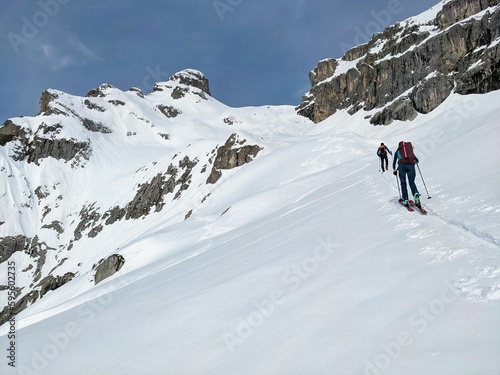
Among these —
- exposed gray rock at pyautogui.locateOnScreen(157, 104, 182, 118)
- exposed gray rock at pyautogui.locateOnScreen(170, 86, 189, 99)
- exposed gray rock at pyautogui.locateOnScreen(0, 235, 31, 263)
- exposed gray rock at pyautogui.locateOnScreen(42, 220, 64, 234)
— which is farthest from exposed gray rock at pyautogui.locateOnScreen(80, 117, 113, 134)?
exposed gray rock at pyautogui.locateOnScreen(0, 235, 31, 263)

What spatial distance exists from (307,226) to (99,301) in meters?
6.09

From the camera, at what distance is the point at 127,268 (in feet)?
93.7

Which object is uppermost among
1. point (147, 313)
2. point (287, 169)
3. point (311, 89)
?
point (311, 89)

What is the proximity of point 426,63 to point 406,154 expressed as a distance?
81.9 m

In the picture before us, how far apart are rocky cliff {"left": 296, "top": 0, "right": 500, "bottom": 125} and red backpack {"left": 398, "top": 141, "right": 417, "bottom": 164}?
6477 cm

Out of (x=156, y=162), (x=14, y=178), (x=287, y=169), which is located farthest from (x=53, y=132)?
(x=287, y=169)

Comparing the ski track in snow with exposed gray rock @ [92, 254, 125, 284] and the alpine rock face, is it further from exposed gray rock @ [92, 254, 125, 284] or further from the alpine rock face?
the alpine rock face

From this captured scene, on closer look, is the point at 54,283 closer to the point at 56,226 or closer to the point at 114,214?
the point at 114,214

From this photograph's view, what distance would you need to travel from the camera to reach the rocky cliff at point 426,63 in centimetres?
6888

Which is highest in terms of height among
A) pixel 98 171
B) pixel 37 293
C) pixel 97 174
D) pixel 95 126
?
pixel 95 126

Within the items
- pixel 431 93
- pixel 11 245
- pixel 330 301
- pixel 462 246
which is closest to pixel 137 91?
pixel 11 245

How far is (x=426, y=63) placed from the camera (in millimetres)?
80625

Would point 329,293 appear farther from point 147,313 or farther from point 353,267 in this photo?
point 147,313

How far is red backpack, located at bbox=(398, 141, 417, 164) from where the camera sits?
10.4 metres
